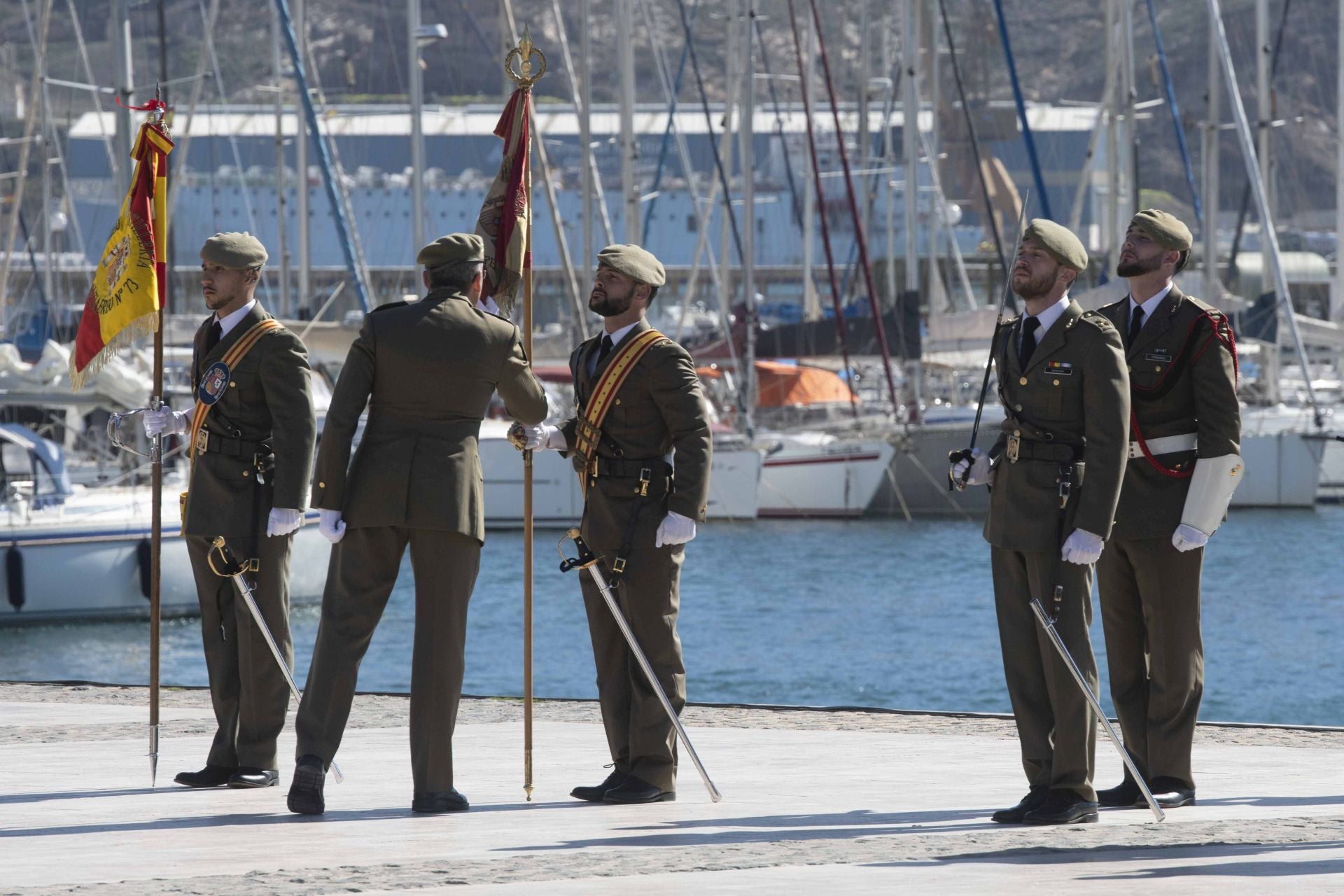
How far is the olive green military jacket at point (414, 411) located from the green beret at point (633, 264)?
1.67ft

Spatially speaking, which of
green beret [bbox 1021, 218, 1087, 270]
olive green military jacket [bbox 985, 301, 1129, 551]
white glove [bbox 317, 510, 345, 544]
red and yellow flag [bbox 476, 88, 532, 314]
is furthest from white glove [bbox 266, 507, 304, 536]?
green beret [bbox 1021, 218, 1087, 270]

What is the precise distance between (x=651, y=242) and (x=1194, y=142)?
228 ft

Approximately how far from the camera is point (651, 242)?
353ft

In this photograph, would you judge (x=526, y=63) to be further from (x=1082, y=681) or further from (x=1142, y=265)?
(x=1082, y=681)

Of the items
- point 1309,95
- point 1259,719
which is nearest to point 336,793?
point 1259,719

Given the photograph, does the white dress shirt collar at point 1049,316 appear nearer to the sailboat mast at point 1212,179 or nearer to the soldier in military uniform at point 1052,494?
the soldier in military uniform at point 1052,494

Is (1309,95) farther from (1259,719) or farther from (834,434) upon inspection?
(1259,719)

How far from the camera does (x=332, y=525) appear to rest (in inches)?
286

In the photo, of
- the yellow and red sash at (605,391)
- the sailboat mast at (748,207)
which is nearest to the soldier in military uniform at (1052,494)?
the yellow and red sash at (605,391)

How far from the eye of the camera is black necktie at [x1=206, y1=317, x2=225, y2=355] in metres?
8.05

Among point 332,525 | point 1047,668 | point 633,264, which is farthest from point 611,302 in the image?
point 1047,668

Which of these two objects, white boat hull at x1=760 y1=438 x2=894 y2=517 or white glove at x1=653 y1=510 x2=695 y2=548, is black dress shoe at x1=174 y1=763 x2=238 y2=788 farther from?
white boat hull at x1=760 y1=438 x2=894 y2=517

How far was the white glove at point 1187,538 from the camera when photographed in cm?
738

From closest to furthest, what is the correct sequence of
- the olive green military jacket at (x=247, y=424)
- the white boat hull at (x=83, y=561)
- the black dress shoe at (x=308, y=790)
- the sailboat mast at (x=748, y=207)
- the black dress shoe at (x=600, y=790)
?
the black dress shoe at (x=308, y=790) → the black dress shoe at (x=600, y=790) → the olive green military jacket at (x=247, y=424) → the white boat hull at (x=83, y=561) → the sailboat mast at (x=748, y=207)
